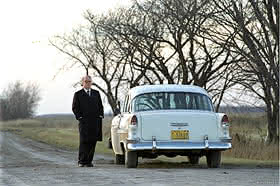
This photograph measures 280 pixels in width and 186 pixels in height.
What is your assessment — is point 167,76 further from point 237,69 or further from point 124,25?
point 237,69

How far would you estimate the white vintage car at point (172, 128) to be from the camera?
14.5 metres

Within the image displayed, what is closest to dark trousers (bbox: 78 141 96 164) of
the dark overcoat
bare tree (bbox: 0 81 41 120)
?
the dark overcoat

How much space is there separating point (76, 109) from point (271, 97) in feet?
44.0

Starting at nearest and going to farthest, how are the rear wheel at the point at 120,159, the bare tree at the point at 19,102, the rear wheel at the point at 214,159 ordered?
the rear wheel at the point at 214,159
the rear wheel at the point at 120,159
the bare tree at the point at 19,102

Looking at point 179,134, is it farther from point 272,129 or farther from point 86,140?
point 272,129

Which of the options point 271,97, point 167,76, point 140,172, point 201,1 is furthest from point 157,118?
point 167,76

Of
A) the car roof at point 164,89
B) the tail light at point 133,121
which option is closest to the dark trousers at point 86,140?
the car roof at point 164,89

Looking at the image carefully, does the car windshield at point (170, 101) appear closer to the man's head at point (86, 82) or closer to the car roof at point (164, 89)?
the car roof at point (164, 89)

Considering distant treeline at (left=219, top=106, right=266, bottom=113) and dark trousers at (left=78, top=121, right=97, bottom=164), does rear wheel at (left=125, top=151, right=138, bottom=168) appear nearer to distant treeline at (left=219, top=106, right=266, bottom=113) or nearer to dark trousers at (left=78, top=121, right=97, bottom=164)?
dark trousers at (left=78, top=121, right=97, bottom=164)

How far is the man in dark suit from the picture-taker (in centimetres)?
1560

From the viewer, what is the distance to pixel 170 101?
1541 cm

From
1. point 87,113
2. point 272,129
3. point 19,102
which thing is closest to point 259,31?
point 272,129

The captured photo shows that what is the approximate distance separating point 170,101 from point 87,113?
184 centimetres

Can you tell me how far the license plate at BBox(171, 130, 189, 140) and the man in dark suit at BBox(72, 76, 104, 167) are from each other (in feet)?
6.58
